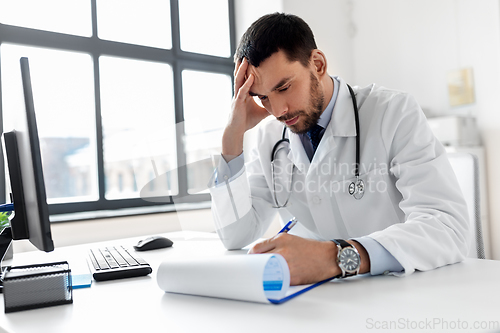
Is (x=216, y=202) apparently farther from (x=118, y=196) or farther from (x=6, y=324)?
(x=118, y=196)

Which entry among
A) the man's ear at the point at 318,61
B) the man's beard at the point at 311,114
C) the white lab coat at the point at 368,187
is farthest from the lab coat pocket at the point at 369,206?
the man's ear at the point at 318,61

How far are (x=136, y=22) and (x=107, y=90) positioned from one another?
0.61 m

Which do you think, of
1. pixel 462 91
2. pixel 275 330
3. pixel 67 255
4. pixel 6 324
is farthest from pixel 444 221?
pixel 462 91

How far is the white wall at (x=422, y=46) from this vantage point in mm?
2992

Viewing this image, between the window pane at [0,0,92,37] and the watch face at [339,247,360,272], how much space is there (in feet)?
8.05

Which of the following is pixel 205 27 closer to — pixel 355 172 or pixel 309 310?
pixel 355 172

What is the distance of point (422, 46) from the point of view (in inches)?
132

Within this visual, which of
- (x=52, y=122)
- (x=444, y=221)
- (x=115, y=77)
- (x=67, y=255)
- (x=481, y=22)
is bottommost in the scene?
(x=67, y=255)

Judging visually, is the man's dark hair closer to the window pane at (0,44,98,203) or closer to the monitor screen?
the monitor screen

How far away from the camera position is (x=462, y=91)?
10.2 ft

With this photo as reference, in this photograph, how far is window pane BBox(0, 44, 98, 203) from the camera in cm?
252

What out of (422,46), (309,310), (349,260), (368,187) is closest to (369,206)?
(368,187)

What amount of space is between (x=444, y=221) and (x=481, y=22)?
2.70m

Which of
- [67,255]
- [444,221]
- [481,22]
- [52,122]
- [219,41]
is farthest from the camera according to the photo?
[219,41]
